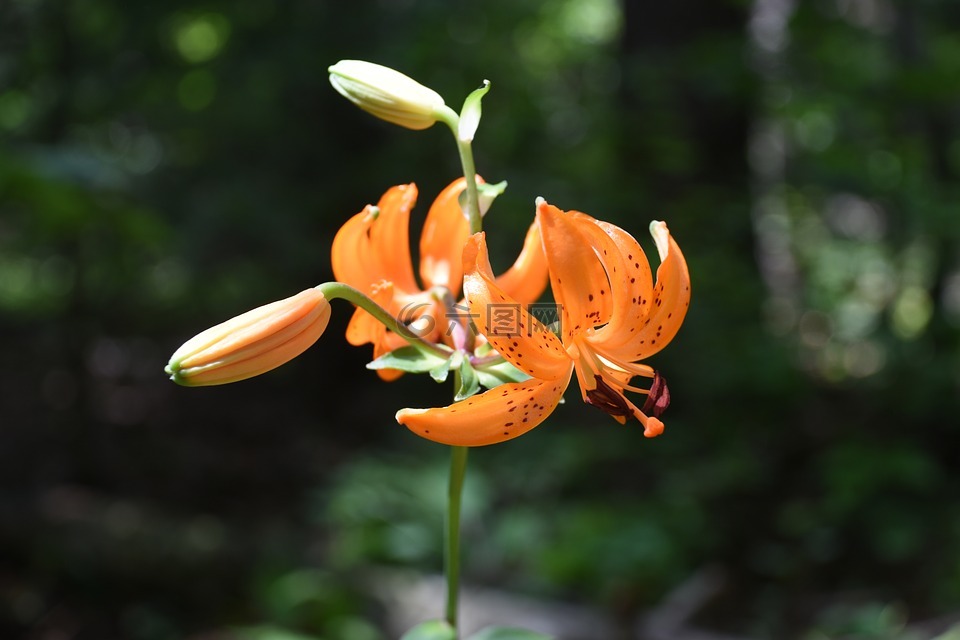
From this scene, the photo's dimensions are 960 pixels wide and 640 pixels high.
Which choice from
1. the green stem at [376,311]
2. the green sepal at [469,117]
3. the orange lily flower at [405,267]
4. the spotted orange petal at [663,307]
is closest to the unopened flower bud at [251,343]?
the green stem at [376,311]

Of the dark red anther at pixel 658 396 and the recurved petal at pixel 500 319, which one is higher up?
the recurved petal at pixel 500 319

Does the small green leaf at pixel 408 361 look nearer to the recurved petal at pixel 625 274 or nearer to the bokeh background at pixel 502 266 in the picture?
the recurved petal at pixel 625 274

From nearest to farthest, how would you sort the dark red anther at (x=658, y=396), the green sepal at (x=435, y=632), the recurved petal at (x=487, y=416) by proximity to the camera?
the recurved petal at (x=487, y=416)
the dark red anther at (x=658, y=396)
the green sepal at (x=435, y=632)

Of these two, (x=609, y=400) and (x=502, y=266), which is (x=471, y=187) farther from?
(x=502, y=266)

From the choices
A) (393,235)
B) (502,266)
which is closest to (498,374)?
(393,235)

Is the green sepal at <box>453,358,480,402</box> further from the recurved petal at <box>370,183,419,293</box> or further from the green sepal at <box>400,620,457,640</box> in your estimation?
the green sepal at <box>400,620,457,640</box>

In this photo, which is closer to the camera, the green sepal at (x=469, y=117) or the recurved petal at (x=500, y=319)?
the recurved petal at (x=500, y=319)

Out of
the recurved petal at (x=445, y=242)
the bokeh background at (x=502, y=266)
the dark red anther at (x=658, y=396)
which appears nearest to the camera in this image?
the dark red anther at (x=658, y=396)
